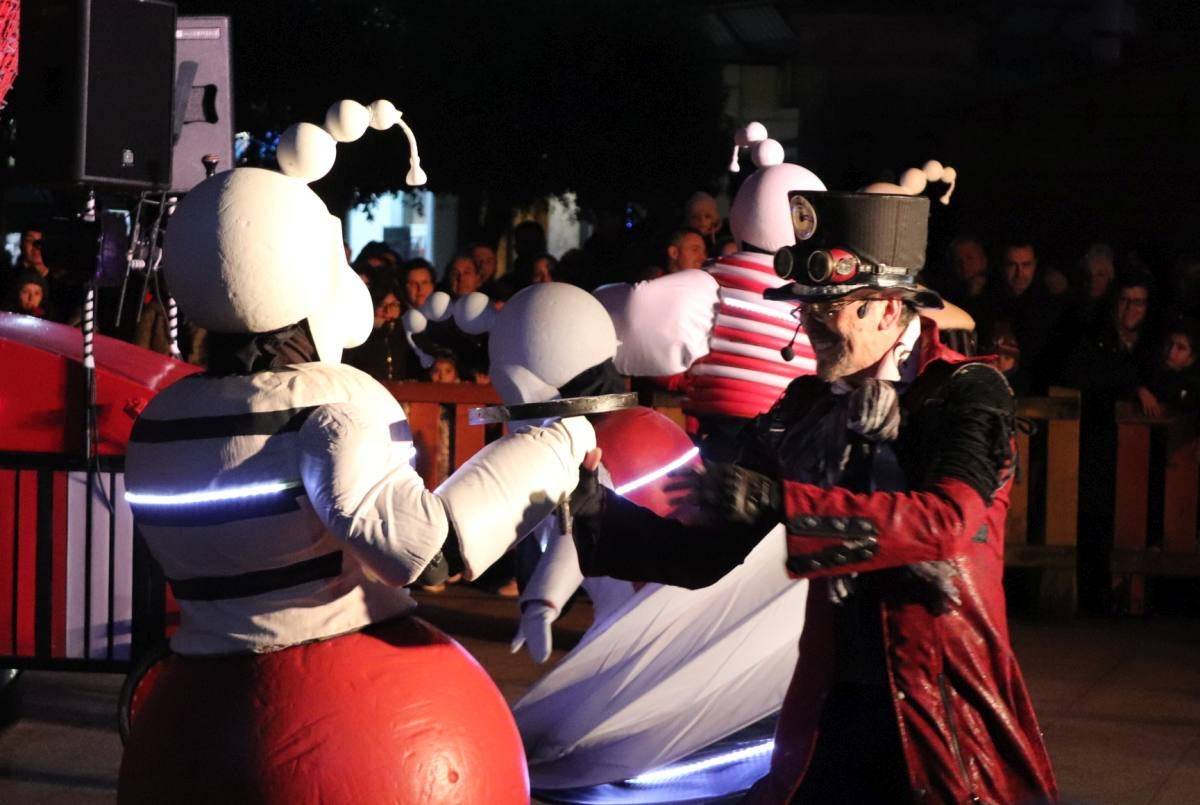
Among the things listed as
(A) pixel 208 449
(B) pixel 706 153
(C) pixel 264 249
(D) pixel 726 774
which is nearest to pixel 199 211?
(C) pixel 264 249

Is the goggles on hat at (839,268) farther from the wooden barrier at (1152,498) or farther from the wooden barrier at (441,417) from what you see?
the wooden barrier at (441,417)

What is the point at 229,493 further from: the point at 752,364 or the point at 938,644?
the point at 752,364

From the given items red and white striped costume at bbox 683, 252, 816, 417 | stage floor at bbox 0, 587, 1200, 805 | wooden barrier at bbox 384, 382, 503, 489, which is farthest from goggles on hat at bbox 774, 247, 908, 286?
wooden barrier at bbox 384, 382, 503, 489

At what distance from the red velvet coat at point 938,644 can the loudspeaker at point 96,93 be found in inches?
159

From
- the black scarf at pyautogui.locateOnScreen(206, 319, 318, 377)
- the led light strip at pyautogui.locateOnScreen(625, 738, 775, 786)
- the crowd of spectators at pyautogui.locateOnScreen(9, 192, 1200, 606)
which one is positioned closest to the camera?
the black scarf at pyautogui.locateOnScreen(206, 319, 318, 377)

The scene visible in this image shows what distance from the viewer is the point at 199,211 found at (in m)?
3.42

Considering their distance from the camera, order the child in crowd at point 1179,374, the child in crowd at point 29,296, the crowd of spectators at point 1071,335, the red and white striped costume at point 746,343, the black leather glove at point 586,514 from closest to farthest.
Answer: the black leather glove at point 586,514
the red and white striped costume at point 746,343
the child in crowd at point 1179,374
the crowd of spectators at point 1071,335
the child in crowd at point 29,296

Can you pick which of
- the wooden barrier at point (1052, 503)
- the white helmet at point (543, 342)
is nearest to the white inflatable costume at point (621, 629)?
the white helmet at point (543, 342)

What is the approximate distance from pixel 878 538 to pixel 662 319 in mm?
3285

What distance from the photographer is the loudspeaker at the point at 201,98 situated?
7645mm

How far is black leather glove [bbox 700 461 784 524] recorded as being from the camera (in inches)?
129

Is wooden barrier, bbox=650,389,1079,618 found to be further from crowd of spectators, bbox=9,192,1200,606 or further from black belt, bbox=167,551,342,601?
black belt, bbox=167,551,342,601

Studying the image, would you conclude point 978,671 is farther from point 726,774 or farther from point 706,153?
point 706,153

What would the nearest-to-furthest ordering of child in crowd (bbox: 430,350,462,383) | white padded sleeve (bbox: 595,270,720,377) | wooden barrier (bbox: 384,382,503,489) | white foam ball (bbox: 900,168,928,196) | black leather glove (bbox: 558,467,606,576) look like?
black leather glove (bbox: 558,467,606,576), white foam ball (bbox: 900,168,928,196), white padded sleeve (bbox: 595,270,720,377), wooden barrier (bbox: 384,382,503,489), child in crowd (bbox: 430,350,462,383)
